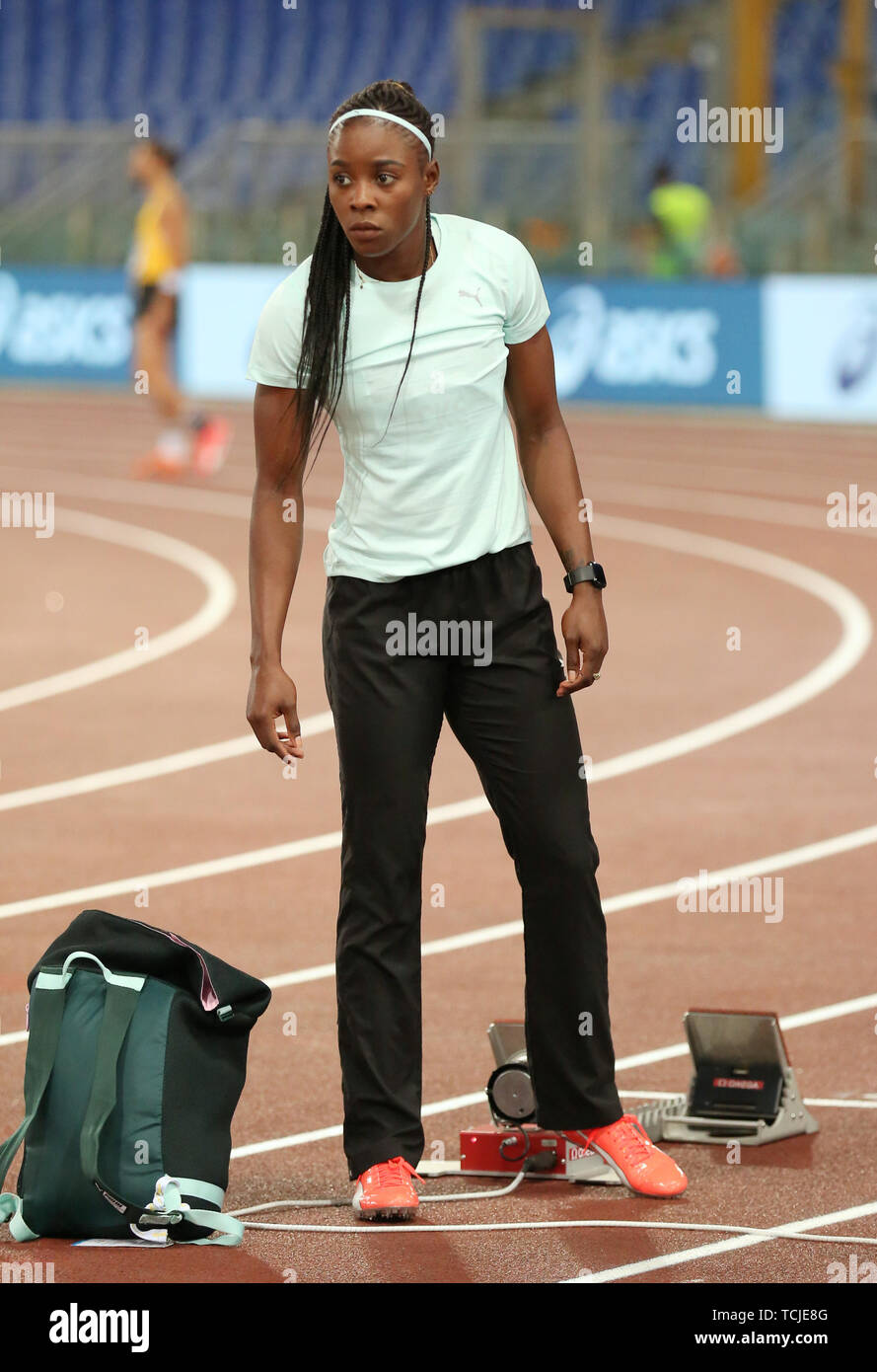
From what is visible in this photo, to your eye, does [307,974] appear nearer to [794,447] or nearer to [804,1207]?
[804,1207]

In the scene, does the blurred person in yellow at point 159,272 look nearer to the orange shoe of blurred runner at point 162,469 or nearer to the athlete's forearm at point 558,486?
the orange shoe of blurred runner at point 162,469

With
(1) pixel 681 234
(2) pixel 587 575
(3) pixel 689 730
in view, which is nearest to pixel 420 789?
(2) pixel 587 575

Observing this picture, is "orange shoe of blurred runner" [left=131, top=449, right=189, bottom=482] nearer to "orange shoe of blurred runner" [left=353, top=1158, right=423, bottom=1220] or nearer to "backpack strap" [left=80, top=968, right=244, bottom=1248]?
"orange shoe of blurred runner" [left=353, top=1158, right=423, bottom=1220]

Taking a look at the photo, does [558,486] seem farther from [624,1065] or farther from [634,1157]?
[624,1065]

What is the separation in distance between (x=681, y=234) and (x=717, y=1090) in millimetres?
20626

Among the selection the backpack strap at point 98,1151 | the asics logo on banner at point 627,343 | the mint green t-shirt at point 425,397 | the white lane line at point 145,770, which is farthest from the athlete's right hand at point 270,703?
the asics logo on banner at point 627,343

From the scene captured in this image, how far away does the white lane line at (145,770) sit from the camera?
899 centimetres

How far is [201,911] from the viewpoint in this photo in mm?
7391

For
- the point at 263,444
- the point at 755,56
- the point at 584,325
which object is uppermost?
the point at 755,56

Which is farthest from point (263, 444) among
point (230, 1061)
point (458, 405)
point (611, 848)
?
point (611, 848)

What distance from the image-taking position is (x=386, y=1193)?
474 cm

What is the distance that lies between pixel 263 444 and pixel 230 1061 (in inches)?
48.8

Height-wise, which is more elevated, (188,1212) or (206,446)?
(206,446)

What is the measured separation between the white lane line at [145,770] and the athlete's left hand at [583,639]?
440cm
